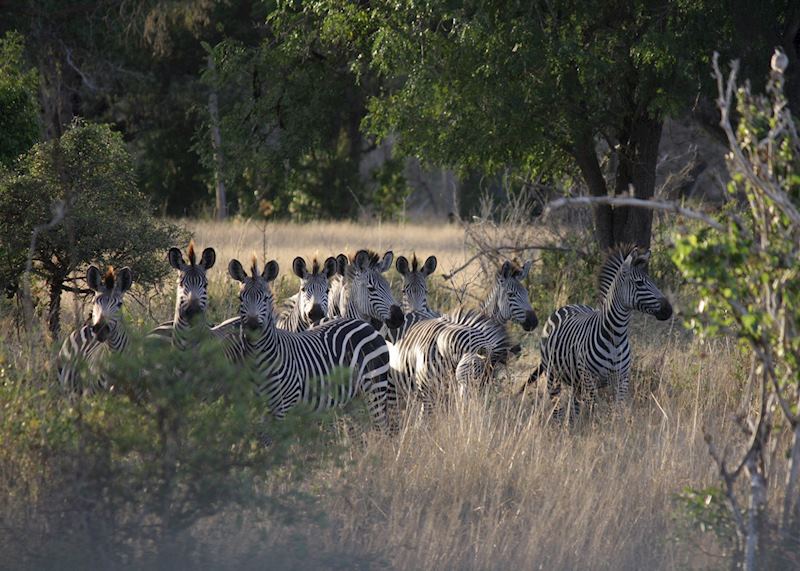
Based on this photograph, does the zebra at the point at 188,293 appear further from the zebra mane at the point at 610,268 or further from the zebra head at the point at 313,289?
the zebra mane at the point at 610,268

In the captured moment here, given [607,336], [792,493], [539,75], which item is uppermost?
[539,75]

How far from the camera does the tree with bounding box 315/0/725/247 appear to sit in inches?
470

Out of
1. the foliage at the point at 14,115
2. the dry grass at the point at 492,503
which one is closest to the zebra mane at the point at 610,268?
the dry grass at the point at 492,503

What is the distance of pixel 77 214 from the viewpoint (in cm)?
1088

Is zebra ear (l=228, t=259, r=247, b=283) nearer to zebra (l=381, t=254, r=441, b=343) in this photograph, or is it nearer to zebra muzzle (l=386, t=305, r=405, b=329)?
zebra muzzle (l=386, t=305, r=405, b=329)

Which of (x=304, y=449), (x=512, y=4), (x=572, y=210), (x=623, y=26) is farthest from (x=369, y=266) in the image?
(x=572, y=210)

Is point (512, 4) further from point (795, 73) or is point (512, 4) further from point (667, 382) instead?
point (667, 382)

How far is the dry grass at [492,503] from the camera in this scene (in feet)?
20.1

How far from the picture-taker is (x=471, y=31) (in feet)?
37.9

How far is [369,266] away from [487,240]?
157 inches

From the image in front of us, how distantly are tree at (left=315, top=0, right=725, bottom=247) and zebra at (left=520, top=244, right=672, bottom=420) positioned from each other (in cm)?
255

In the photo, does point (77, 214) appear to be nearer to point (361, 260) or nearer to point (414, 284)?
point (361, 260)

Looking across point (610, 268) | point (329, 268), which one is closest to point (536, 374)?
point (610, 268)

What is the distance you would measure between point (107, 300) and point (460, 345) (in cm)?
301
